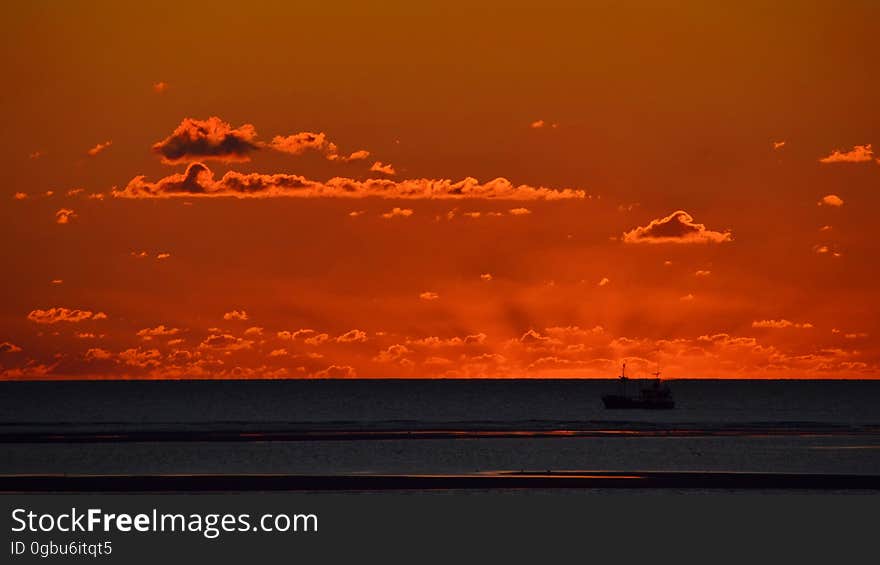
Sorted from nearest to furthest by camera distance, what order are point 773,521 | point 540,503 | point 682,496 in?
1. point 773,521
2. point 540,503
3. point 682,496

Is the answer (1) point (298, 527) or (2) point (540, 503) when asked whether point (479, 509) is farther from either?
(1) point (298, 527)

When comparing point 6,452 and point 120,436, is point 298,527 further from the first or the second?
point 120,436

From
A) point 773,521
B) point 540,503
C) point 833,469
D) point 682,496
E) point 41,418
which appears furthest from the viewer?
point 41,418

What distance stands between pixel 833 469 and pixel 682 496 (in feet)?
87.8

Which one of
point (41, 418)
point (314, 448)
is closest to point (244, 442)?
point (314, 448)

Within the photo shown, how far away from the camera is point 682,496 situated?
2188 inches

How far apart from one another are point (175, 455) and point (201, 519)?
160 ft

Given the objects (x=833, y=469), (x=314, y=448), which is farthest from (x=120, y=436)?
(x=833, y=469)

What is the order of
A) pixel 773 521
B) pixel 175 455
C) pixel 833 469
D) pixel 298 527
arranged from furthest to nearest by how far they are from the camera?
pixel 175 455 < pixel 833 469 < pixel 773 521 < pixel 298 527

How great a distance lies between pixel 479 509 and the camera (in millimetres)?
47844

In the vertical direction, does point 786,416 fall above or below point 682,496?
above

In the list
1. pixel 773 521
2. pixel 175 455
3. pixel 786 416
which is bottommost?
pixel 773 521

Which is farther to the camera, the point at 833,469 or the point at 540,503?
the point at 833,469

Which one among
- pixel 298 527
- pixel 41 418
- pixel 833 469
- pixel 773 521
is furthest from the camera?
pixel 41 418
